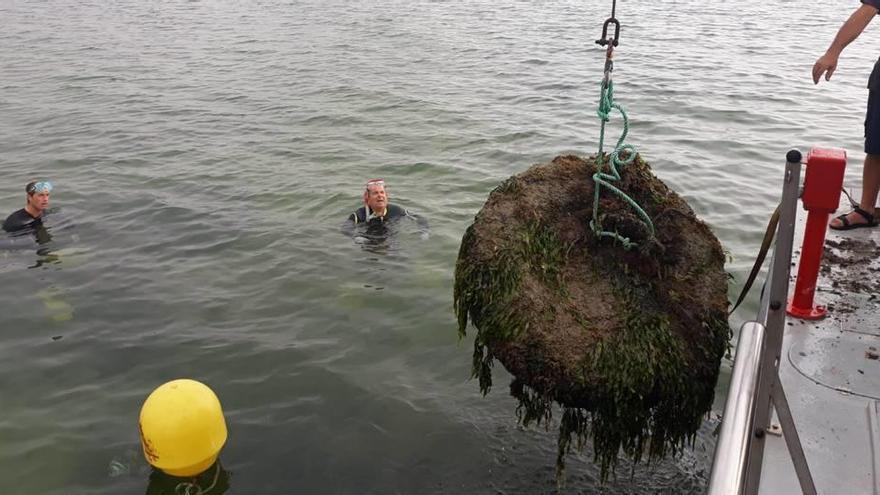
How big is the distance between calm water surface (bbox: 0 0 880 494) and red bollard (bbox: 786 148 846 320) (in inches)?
61.0

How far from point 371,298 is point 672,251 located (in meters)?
4.68

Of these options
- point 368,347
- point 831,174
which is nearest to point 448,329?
point 368,347

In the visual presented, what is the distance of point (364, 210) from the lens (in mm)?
10219

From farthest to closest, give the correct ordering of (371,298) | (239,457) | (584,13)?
(584,13), (371,298), (239,457)

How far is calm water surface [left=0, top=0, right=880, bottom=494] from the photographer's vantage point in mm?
5988

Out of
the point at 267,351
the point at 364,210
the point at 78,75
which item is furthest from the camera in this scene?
the point at 78,75

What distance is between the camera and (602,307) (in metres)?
4.11

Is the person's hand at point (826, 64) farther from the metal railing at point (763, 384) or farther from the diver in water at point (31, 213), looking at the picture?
the diver in water at point (31, 213)

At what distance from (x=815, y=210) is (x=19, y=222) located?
10193 mm

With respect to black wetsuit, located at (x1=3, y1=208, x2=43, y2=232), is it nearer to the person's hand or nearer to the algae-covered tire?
the algae-covered tire

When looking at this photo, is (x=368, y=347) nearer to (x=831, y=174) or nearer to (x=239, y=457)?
(x=239, y=457)

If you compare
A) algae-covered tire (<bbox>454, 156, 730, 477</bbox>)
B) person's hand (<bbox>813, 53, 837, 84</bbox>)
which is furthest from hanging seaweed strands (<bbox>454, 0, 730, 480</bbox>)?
person's hand (<bbox>813, 53, 837, 84</bbox>)

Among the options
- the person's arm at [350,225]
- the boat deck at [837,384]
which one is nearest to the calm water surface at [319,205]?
the person's arm at [350,225]

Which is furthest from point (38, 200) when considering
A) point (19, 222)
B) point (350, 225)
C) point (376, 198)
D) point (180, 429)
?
point (180, 429)
